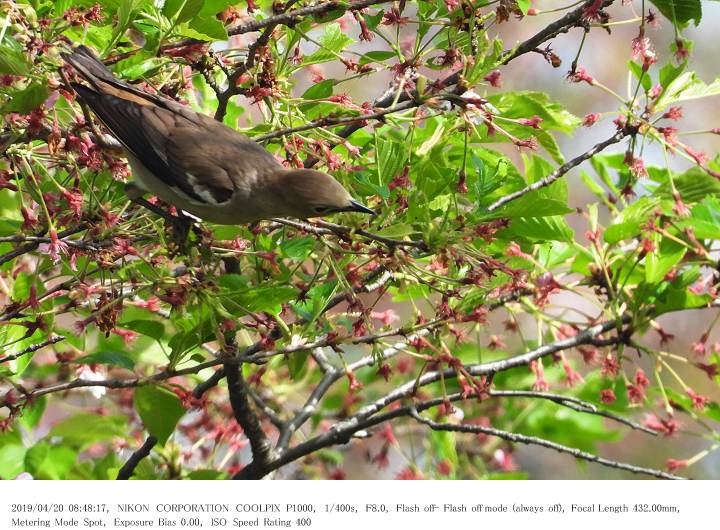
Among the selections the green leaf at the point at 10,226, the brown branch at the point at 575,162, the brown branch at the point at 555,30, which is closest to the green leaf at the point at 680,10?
the brown branch at the point at 555,30

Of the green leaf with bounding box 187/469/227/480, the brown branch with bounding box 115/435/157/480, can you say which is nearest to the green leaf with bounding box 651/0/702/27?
the brown branch with bounding box 115/435/157/480

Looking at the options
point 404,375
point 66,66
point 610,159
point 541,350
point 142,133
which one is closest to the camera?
point 66,66

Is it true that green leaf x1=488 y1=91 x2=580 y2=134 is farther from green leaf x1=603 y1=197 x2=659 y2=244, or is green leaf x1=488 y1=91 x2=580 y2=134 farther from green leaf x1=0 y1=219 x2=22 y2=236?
green leaf x1=0 y1=219 x2=22 y2=236

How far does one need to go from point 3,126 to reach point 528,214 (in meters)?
1.79

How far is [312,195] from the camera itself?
3.40 metres

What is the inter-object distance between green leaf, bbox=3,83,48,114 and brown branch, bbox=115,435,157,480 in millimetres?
1662

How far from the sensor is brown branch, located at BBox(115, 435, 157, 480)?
3838mm

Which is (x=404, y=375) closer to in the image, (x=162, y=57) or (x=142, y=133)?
(x=142, y=133)

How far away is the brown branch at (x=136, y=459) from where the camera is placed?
3838mm

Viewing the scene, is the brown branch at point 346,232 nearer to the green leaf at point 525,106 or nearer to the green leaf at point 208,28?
the green leaf at point 208,28

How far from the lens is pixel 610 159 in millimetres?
4535

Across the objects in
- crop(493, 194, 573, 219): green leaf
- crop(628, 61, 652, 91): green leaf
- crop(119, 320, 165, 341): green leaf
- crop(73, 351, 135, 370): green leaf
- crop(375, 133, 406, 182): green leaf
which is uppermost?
crop(628, 61, 652, 91): green leaf

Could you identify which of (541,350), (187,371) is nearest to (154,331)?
(187,371)

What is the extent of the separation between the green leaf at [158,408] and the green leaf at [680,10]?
210 cm
